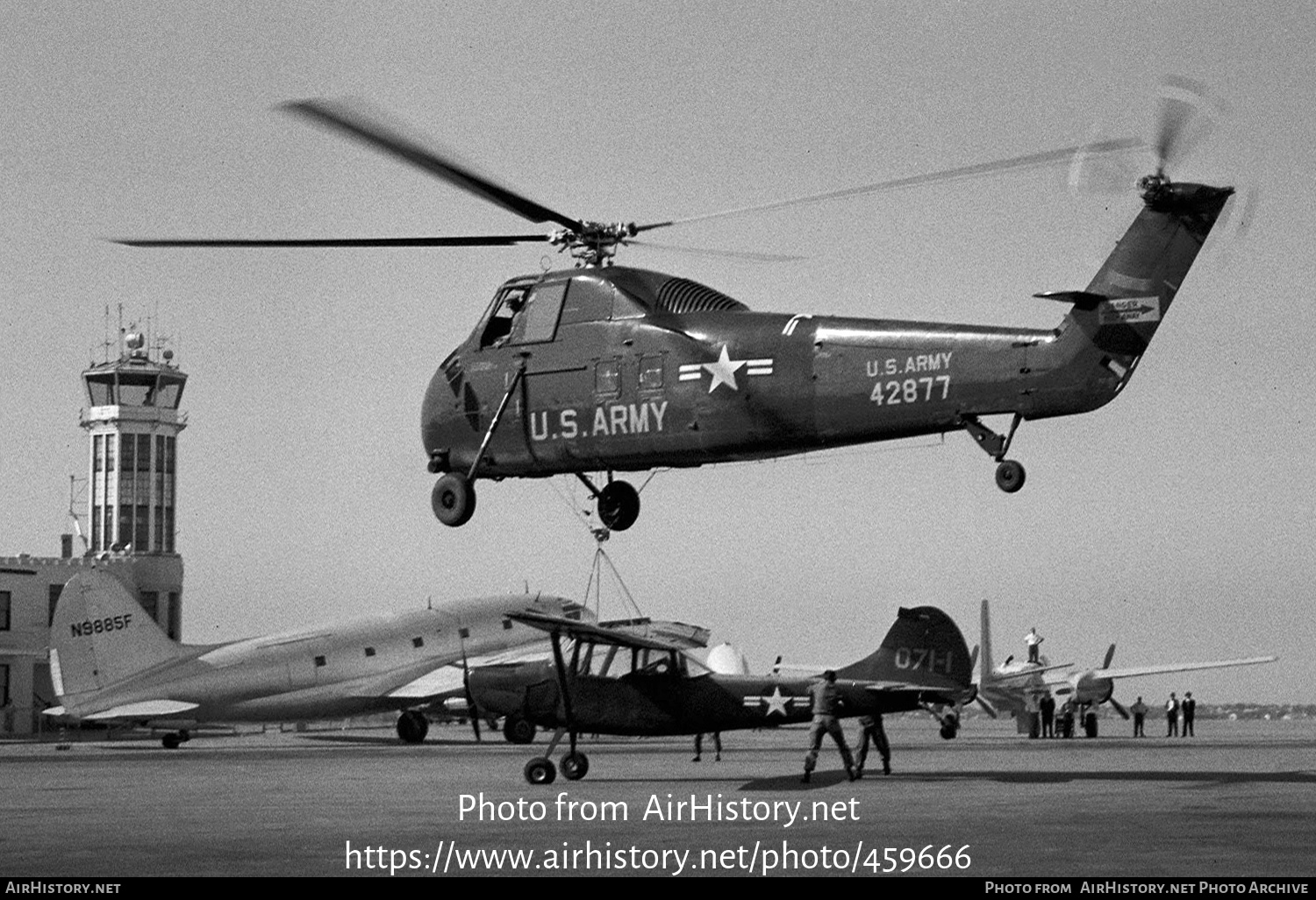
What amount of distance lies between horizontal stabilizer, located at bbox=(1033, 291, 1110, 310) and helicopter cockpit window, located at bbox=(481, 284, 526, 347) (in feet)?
28.5

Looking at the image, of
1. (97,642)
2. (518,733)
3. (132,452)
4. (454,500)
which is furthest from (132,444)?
(454,500)

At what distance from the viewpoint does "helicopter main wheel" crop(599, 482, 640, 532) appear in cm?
2777

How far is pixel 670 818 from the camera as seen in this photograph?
19391 millimetres

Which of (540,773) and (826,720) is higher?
(826,720)

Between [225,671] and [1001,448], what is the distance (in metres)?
28.0

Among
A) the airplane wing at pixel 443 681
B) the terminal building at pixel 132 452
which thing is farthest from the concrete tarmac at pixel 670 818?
the terminal building at pixel 132 452

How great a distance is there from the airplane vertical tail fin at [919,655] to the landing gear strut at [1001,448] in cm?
668

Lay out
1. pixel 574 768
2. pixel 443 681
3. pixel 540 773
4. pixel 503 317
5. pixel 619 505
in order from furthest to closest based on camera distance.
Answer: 1. pixel 443 681
2. pixel 619 505
3. pixel 503 317
4. pixel 574 768
5. pixel 540 773

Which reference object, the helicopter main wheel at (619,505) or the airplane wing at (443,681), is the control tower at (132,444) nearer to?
the airplane wing at (443,681)

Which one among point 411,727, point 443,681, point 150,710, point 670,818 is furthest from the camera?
point 411,727

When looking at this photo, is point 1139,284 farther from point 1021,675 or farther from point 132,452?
point 132,452

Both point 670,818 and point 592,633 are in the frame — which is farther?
point 592,633
